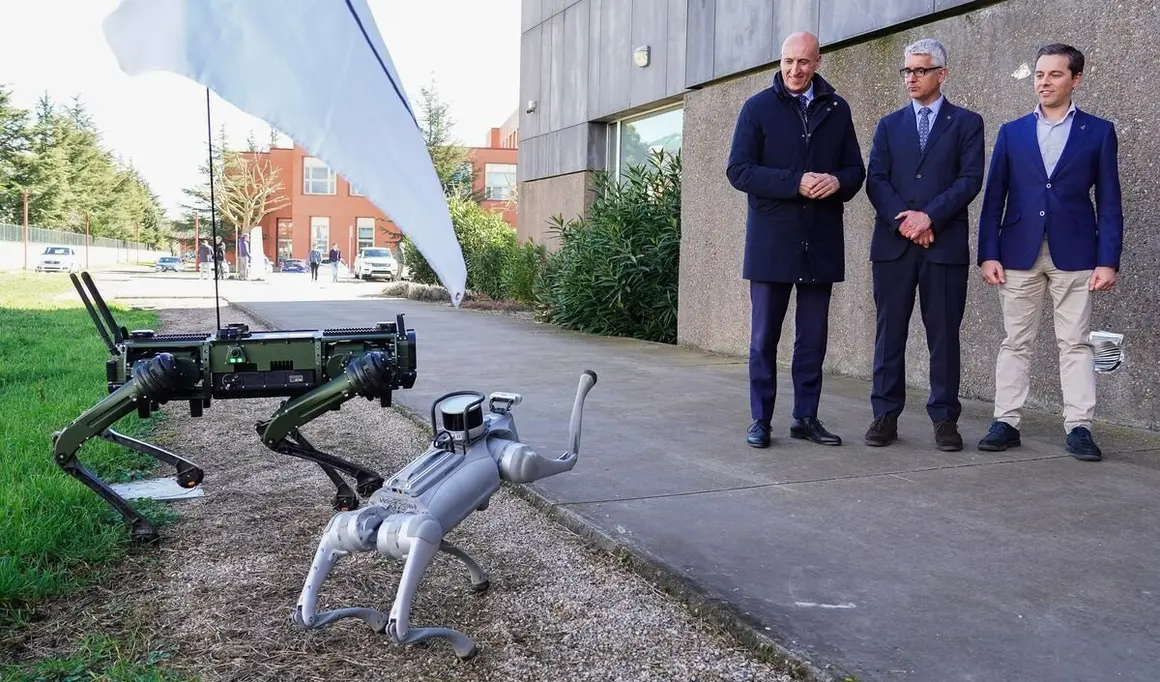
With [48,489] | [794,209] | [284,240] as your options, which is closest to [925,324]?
[794,209]

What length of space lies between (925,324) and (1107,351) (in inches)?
47.7

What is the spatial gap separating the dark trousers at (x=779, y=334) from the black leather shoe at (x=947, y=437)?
0.59m

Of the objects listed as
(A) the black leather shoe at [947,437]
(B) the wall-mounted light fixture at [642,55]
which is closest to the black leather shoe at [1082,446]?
(A) the black leather shoe at [947,437]

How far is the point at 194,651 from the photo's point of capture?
2.28 meters

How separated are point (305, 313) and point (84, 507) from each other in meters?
11.1

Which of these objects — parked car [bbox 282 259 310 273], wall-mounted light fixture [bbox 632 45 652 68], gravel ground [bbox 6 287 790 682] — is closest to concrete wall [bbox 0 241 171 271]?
parked car [bbox 282 259 310 273]

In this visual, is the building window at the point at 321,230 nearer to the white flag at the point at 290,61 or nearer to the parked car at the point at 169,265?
the parked car at the point at 169,265

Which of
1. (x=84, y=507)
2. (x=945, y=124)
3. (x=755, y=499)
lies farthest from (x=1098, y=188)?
(x=84, y=507)

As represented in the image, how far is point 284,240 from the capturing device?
64.4 m

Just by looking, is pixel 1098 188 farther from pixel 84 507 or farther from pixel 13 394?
pixel 13 394

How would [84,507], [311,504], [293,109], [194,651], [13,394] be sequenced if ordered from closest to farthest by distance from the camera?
1. [293,109]
2. [194,651]
3. [84,507]
4. [311,504]
5. [13,394]

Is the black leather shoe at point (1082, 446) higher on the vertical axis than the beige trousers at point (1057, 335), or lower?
lower

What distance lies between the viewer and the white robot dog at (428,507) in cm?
202

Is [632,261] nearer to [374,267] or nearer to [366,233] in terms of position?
[374,267]
